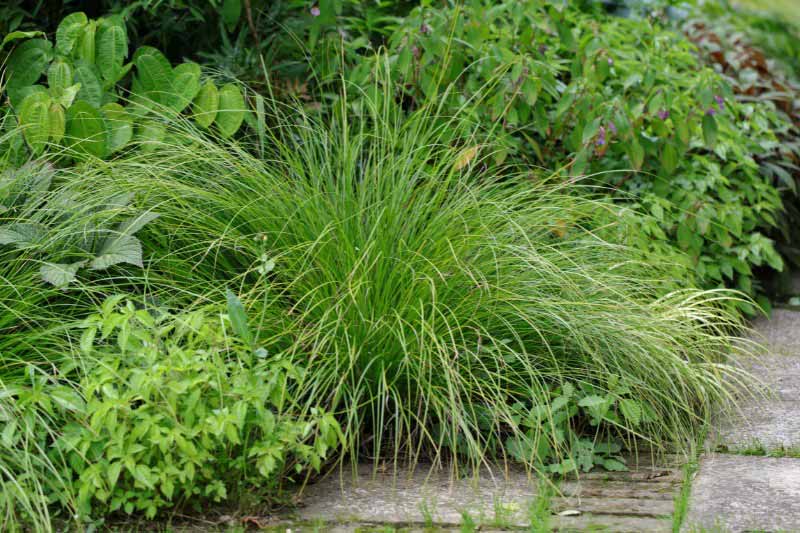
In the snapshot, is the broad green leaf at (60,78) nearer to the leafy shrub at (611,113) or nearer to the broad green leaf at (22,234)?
the broad green leaf at (22,234)

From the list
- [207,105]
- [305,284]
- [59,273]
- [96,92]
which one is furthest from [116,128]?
[305,284]

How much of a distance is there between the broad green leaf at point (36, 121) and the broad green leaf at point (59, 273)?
0.62 meters

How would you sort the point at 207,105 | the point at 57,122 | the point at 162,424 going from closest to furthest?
1. the point at 162,424
2. the point at 57,122
3. the point at 207,105

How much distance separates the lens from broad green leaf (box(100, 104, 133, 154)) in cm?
362

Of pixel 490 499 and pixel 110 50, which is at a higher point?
pixel 110 50

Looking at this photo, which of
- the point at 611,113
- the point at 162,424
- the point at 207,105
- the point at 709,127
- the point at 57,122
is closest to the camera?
the point at 162,424

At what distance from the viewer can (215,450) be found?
2711mm

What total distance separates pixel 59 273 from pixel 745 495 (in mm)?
2169

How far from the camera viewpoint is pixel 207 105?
380 centimetres

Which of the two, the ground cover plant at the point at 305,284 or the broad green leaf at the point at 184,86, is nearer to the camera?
the ground cover plant at the point at 305,284

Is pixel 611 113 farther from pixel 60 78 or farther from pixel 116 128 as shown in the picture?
pixel 60 78

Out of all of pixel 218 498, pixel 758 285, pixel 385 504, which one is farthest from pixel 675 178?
pixel 218 498

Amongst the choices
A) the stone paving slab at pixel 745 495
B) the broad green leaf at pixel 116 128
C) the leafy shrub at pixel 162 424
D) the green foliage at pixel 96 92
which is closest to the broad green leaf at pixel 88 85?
the green foliage at pixel 96 92

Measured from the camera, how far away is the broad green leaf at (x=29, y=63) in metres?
3.97
